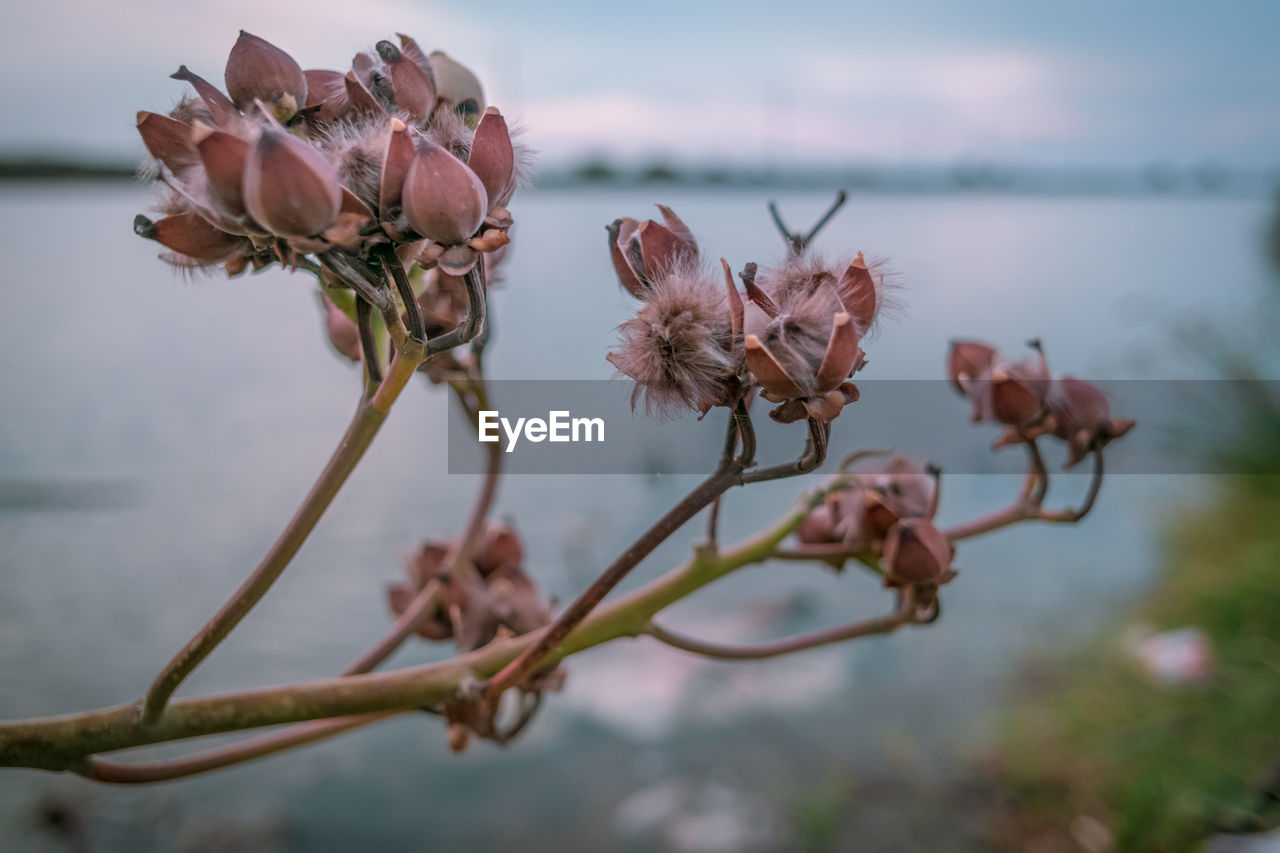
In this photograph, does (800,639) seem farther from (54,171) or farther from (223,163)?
(54,171)

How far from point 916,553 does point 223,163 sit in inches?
9.2

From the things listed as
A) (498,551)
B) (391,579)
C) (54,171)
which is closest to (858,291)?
(498,551)

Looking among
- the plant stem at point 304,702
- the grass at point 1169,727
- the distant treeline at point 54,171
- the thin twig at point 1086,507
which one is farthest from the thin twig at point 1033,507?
the distant treeline at point 54,171

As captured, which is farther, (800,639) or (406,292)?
(800,639)

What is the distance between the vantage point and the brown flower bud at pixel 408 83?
261 millimetres

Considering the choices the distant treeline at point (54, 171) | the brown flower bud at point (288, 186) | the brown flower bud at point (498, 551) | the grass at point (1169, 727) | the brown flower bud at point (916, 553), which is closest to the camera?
the brown flower bud at point (288, 186)

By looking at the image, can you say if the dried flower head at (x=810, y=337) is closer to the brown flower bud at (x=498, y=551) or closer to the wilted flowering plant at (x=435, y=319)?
the wilted flowering plant at (x=435, y=319)

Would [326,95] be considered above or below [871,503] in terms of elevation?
above

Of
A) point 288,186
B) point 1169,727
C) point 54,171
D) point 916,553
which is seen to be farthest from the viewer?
point 54,171

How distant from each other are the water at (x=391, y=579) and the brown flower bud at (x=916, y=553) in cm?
158

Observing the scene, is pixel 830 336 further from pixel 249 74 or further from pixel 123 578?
pixel 123 578

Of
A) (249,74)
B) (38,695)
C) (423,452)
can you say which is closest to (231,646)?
(38,695)

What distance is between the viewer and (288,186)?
20 cm

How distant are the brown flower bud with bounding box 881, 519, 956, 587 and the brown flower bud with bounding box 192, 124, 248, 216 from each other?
221 millimetres
